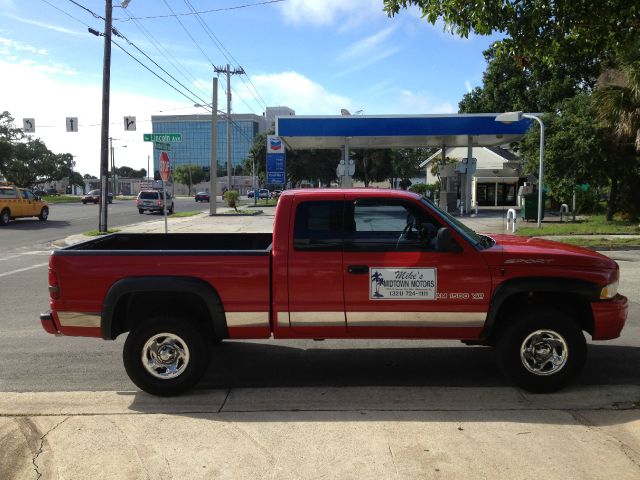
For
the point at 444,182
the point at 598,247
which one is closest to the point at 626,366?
the point at 598,247

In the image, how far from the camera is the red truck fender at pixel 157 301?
4539 millimetres

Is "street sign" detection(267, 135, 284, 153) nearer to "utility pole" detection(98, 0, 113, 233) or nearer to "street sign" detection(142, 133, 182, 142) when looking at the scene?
"utility pole" detection(98, 0, 113, 233)

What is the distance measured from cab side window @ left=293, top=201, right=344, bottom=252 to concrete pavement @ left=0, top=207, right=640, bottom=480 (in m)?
1.34

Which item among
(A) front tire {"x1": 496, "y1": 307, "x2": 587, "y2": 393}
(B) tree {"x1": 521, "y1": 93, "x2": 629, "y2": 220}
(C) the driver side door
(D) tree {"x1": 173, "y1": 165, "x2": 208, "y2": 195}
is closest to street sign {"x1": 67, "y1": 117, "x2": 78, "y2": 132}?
(B) tree {"x1": 521, "y1": 93, "x2": 629, "y2": 220}

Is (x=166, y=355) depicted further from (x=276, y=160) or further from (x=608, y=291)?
(x=276, y=160)

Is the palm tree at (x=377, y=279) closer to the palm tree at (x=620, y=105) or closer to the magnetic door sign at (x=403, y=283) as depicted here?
the magnetic door sign at (x=403, y=283)

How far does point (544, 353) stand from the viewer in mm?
4684

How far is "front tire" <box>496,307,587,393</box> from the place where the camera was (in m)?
Answer: 4.60

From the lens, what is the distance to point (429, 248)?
4.65 meters

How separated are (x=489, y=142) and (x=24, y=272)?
2722cm

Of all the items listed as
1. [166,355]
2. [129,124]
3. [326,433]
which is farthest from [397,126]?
[326,433]

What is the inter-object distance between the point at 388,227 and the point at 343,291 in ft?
2.39

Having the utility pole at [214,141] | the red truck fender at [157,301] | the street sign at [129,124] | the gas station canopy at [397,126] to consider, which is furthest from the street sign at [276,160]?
the red truck fender at [157,301]

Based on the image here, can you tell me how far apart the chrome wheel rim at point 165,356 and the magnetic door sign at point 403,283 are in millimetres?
1728
